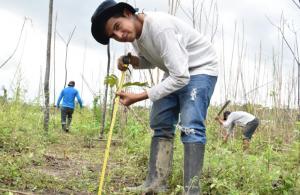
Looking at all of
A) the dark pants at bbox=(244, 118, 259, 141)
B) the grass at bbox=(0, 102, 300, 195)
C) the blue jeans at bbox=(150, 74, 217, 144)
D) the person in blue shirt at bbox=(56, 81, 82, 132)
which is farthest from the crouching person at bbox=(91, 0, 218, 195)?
the person in blue shirt at bbox=(56, 81, 82, 132)

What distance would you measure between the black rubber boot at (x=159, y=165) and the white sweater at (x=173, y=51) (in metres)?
0.48

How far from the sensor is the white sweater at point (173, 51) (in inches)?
93.5

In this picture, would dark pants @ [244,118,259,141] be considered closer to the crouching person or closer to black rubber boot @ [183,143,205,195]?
the crouching person

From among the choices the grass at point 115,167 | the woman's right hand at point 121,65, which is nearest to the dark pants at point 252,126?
the grass at point 115,167

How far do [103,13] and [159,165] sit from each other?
1.06 m

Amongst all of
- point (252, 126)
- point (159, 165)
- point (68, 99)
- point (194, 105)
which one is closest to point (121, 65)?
point (194, 105)

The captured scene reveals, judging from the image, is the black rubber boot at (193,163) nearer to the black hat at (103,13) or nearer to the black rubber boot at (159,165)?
the black rubber boot at (159,165)

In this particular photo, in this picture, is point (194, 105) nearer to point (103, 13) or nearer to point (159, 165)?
point (159, 165)

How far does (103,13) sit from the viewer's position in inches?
91.6

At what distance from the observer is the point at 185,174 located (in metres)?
2.54

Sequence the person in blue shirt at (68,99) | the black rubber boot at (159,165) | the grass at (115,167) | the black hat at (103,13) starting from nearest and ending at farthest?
the black hat at (103,13) → the grass at (115,167) → the black rubber boot at (159,165) → the person in blue shirt at (68,99)

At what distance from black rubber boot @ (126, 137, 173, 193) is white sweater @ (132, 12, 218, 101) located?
18.9 inches

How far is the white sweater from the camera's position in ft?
7.79

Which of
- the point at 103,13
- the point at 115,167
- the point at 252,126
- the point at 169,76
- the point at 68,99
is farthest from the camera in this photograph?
the point at 68,99
